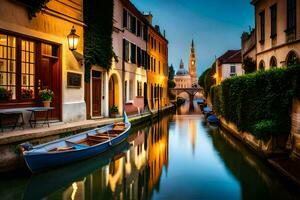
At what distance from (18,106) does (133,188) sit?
16.6ft

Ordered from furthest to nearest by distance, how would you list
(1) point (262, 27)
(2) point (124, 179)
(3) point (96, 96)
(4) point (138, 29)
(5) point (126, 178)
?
(4) point (138, 29)
(1) point (262, 27)
(3) point (96, 96)
(5) point (126, 178)
(2) point (124, 179)

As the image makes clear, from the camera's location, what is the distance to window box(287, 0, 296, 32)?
A: 15477 mm

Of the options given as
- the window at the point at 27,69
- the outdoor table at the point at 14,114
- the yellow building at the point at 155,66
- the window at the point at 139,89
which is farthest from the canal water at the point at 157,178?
the yellow building at the point at 155,66

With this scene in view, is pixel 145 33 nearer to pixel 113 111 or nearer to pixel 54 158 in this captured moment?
pixel 113 111

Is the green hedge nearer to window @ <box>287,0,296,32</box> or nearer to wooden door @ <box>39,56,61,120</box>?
window @ <box>287,0,296,32</box>

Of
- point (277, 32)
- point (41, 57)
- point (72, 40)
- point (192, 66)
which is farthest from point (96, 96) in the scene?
point (192, 66)

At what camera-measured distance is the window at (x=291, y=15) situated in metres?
15.5

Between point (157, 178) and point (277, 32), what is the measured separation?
12.3 m

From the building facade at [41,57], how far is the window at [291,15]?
33.3 ft

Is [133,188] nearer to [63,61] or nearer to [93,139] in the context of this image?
[93,139]

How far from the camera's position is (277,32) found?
1742 centimetres

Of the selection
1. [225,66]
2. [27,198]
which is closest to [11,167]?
[27,198]

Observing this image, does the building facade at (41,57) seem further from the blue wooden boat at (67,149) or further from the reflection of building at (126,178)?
the reflection of building at (126,178)

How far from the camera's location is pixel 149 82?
31875mm
